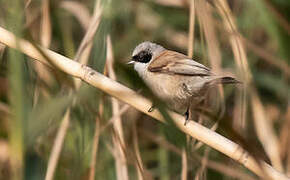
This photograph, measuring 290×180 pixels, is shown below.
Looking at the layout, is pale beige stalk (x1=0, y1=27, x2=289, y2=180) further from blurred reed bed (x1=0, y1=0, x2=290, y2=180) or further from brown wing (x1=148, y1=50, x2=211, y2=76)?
brown wing (x1=148, y1=50, x2=211, y2=76)

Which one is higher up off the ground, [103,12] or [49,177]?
[103,12]

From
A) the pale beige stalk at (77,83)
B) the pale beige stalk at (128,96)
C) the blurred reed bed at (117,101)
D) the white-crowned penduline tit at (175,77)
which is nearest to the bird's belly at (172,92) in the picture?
the white-crowned penduline tit at (175,77)

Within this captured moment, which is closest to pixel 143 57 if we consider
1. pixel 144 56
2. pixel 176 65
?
pixel 144 56

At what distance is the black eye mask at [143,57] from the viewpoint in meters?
2.32

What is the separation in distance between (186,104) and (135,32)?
1049mm

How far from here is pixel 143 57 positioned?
2328mm

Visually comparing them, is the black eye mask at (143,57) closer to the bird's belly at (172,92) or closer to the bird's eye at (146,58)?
the bird's eye at (146,58)

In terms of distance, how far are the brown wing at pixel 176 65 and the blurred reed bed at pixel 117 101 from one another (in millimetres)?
63

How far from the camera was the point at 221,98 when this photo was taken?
1983 mm

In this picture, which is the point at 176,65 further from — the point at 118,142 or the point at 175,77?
the point at 118,142

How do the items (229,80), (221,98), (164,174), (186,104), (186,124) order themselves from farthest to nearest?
1. (164,174)
2. (186,104)
3. (221,98)
4. (229,80)
5. (186,124)

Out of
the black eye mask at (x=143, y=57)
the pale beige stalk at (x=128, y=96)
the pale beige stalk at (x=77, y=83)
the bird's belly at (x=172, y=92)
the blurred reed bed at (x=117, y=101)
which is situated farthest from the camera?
the black eye mask at (x=143, y=57)

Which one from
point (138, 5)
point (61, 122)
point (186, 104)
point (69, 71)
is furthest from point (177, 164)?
point (69, 71)

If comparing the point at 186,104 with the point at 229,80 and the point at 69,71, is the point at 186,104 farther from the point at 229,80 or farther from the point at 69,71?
the point at 69,71
